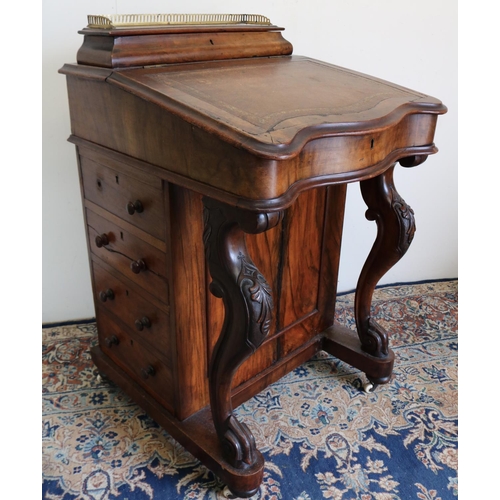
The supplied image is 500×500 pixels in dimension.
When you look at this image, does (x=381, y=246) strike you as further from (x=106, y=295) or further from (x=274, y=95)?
(x=106, y=295)

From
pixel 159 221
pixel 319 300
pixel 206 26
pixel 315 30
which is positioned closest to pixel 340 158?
pixel 159 221

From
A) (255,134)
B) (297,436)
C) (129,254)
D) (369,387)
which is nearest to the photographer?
(255,134)

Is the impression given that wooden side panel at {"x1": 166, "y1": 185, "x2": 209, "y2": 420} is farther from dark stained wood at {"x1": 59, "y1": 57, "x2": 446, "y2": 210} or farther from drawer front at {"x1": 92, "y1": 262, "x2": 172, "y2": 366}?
dark stained wood at {"x1": 59, "y1": 57, "x2": 446, "y2": 210}

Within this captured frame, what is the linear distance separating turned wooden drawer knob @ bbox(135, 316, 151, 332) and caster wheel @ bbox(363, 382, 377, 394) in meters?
0.86

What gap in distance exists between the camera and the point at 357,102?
1.29 m

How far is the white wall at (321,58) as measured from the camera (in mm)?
1856

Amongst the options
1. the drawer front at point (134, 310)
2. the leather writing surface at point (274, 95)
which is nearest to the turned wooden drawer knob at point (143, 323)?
the drawer front at point (134, 310)

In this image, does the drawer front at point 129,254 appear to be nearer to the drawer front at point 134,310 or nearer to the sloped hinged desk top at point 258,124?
the drawer front at point 134,310

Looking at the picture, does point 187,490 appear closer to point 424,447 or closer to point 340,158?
point 424,447

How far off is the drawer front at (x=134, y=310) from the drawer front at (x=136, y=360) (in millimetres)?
44

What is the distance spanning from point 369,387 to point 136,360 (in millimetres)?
865

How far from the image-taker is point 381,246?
5.74 feet

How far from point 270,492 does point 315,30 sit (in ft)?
5.76

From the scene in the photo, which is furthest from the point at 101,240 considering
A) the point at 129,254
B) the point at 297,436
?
the point at 297,436
